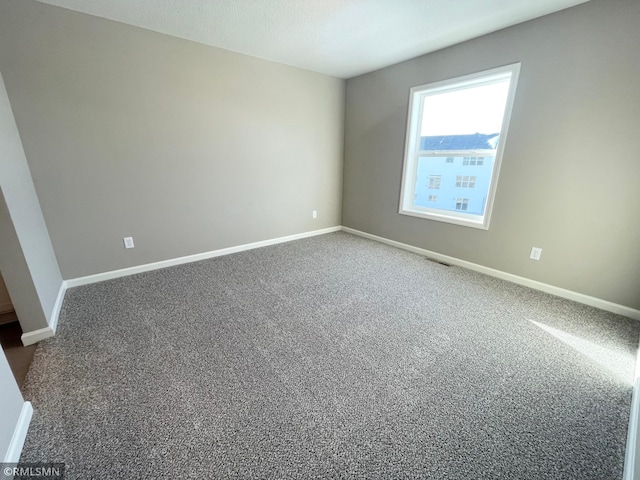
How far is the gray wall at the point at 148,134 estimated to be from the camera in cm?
208

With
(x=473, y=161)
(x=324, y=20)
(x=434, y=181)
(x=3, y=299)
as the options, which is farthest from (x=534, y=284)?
(x=3, y=299)

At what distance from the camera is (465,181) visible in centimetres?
292

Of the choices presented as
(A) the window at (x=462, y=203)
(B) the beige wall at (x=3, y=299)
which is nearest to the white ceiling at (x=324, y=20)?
(A) the window at (x=462, y=203)

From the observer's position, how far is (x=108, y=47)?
2248 millimetres

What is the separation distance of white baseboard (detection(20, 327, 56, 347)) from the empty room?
0.01 m

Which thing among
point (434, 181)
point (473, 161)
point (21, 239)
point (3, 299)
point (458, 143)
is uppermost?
point (458, 143)

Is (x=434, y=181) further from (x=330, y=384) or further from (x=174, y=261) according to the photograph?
(x=174, y=261)

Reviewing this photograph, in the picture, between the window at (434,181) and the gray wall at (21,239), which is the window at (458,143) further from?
the gray wall at (21,239)

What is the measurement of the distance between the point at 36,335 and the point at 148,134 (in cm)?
190

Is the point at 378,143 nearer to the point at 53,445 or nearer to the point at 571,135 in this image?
the point at 571,135

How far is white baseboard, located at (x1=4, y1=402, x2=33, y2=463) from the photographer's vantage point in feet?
3.31

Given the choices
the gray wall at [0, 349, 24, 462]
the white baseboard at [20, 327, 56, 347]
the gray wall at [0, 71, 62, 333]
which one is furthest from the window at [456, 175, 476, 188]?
the white baseboard at [20, 327, 56, 347]

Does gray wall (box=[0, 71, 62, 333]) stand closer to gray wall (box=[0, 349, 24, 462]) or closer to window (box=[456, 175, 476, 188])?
gray wall (box=[0, 349, 24, 462])

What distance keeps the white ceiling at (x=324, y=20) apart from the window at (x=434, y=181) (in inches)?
53.7
